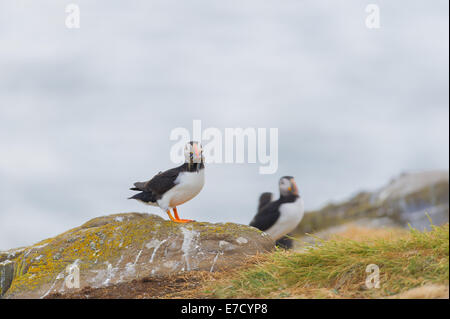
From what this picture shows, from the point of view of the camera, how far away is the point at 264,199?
12.8 m

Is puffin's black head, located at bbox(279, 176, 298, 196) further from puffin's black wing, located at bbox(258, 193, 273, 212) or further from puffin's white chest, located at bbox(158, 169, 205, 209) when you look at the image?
puffin's white chest, located at bbox(158, 169, 205, 209)

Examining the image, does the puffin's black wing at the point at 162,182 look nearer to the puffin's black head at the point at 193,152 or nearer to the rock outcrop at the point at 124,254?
the puffin's black head at the point at 193,152

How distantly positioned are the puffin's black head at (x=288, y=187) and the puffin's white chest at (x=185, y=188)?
4.15 meters

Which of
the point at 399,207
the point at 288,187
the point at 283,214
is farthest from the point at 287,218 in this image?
the point at 399,207

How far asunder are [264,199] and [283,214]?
1.87 metres

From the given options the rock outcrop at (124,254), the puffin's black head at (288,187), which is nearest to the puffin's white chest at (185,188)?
the rock outcrop at (124,254)

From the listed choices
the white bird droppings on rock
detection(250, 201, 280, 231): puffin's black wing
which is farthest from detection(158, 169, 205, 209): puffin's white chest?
detection(250, 201, 280, 231): puffin's black wing

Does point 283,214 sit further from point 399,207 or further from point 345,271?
point 399,207

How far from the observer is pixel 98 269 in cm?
697

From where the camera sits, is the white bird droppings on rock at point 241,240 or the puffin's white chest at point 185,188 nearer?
the white bird droppings on rock at point 241,240

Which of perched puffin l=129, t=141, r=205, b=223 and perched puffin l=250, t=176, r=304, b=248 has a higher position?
perched puffin l=129, t=141, r=205, b=223

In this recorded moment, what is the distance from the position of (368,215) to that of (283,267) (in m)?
16.2

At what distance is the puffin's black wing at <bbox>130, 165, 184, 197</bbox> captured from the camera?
7.73 metres

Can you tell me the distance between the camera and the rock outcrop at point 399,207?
1969cm
